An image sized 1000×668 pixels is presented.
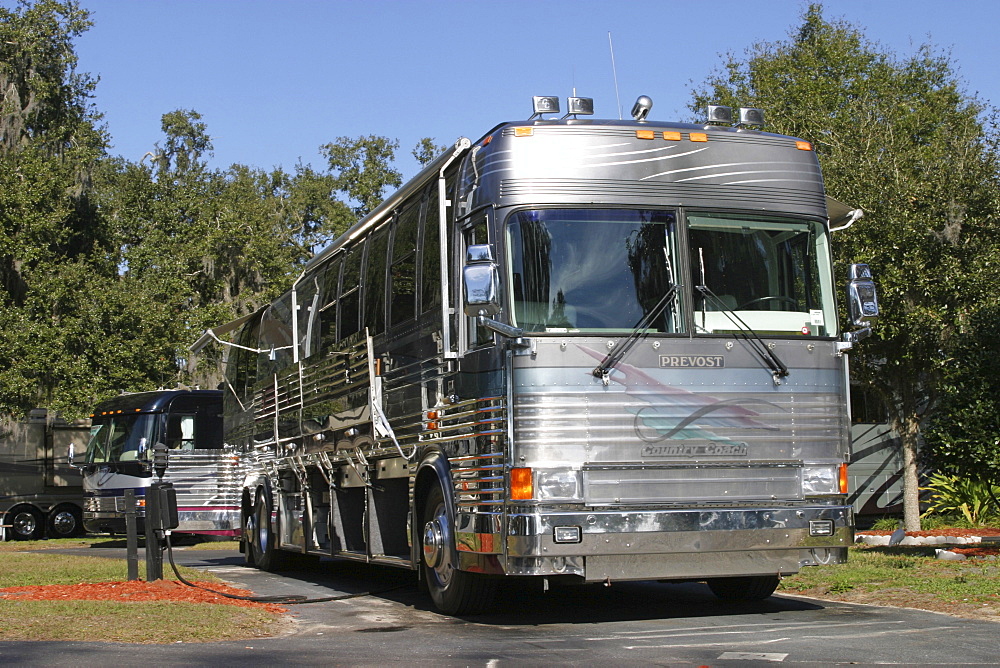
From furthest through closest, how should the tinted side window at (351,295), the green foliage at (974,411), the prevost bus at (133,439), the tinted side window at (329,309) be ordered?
the prevost bus at (133,439) → the tinted side window at (329,309) → the green foliage at (974,411) → the tinted side window at (351,295)

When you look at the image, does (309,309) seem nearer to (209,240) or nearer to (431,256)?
(431,256)

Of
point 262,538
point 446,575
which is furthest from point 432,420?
point 262,538

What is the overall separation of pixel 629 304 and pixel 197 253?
2871cm

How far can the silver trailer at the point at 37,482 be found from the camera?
30.7 m

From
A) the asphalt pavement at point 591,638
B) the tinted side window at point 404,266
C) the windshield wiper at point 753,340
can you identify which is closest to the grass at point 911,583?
the asphalt pavement at point 591,638

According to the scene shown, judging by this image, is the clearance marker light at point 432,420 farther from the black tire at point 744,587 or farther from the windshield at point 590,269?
the black tire at point 744,587

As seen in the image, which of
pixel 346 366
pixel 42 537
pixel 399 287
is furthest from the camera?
pixel 42 537

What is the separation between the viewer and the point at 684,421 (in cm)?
893

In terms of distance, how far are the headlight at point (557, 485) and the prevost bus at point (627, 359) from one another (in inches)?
0.5

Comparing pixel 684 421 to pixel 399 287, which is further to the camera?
pixel 399 287

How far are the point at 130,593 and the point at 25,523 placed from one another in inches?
853

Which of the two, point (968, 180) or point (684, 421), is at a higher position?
point (968, 180)

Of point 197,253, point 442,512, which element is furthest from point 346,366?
point 197,253

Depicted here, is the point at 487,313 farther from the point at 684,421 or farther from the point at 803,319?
the point at 803,319
